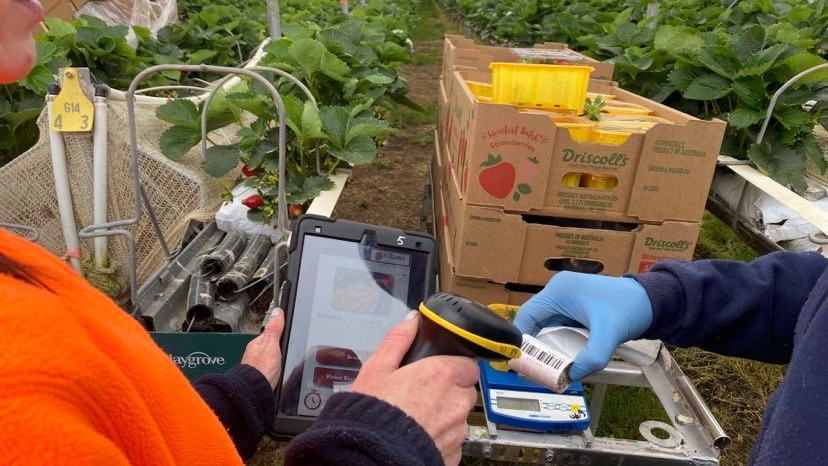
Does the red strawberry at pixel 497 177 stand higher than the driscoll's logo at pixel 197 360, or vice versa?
the red strawberry at pixel 497 177

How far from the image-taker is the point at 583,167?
2.01m

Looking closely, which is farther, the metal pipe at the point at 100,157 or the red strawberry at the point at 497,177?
the metal pipe at the point at 100,157

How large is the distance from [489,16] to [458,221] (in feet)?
31.2

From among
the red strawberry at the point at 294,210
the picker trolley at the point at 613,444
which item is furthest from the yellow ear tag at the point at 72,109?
the picker trolley at the point at 613,444

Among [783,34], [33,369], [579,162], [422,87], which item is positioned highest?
[783,34]

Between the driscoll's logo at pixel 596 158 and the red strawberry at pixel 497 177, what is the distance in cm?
21

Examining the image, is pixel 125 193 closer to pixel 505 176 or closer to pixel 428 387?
pixel 505 176

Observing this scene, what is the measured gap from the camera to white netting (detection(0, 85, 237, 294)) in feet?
8.14

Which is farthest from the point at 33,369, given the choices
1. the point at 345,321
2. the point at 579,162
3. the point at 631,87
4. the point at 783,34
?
the point at 631,87

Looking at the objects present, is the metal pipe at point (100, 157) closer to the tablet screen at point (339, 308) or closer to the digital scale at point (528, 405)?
the tablet screen at point (339, 308)

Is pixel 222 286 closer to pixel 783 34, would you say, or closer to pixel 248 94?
pixel 248 94

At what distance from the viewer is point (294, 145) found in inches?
98.7

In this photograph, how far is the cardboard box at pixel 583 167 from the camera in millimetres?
1934

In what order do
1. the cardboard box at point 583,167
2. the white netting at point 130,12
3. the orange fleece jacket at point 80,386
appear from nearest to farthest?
the orange fleece jacket at point 80,386 → the cardboard box at point 583,167 → the white netting at point 130,12
